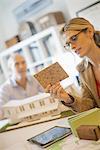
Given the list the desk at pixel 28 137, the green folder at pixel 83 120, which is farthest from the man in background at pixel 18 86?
the green folder at pixel 83 120

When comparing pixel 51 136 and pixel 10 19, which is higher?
pixel 10 19

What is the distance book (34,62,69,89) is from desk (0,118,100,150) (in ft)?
0.91

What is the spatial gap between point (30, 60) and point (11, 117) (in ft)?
7.02

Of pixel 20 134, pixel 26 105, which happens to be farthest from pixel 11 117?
pixel 20 134

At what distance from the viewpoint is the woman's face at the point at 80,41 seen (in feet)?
5.58

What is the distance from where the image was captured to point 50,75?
1.54m

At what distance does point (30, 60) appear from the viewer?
403 cm

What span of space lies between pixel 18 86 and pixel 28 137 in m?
1.61

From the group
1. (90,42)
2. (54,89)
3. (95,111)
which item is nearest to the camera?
(95,111)

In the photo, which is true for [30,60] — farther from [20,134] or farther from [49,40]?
[20,134]

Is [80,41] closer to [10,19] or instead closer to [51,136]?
[51,136]

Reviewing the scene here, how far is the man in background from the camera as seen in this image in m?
3.04

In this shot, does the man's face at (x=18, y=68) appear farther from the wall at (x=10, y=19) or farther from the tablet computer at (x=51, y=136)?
the tablet computer at (x=51, y=136)

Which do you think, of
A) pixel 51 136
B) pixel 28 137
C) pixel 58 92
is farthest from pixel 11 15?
pixel 51 136
